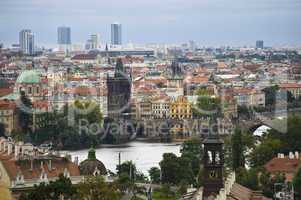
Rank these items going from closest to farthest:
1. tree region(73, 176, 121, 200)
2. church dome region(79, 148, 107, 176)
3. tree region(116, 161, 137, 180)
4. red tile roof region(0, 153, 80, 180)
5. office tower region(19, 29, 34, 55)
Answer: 1. tree region(73, 176, 121, 200)
2. red tile roof region(0, 153, 80, 180)
3. church dome region(79, 148, 107, 176)
4. tree region(116, 161, 137, 180)
5. office tower region(19, 29, 34, 55)

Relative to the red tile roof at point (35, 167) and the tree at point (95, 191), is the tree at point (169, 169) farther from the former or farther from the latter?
the tree at point (95, 191)

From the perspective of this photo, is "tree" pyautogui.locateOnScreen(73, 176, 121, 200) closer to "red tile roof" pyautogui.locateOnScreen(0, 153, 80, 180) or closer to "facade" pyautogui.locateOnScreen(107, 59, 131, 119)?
"red tile roof" pyautogui.locateOnScreen(0, 153, 80, 180)

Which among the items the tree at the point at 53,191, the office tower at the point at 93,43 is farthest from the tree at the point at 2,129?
the office tower at the point at 93,43

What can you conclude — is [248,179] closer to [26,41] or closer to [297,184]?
[297,184]

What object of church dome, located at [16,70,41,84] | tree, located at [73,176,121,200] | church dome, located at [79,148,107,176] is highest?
church dome, located at [16,70,41,84]

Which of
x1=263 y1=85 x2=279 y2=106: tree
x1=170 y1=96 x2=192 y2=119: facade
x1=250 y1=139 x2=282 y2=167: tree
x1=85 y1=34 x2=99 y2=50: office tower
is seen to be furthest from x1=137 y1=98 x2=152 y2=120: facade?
x1=85 y1=34 x2=99 y2=50: office tower

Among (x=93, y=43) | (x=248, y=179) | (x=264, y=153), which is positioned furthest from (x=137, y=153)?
(x=93, y=43)

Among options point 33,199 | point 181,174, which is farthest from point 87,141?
point 33,199

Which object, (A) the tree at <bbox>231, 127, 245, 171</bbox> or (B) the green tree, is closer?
(A) the tree at <bbox>231, 127, 245, 171</bbox>
